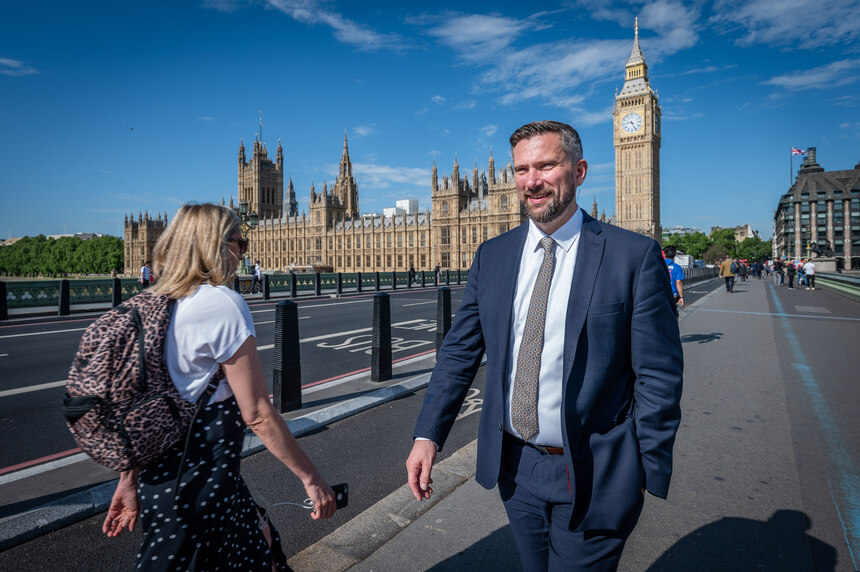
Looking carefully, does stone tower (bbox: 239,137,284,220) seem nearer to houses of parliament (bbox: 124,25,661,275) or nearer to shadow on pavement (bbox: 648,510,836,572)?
houses of parliament (bbox: 124,25,661,275)

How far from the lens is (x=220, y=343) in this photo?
169 centimetres

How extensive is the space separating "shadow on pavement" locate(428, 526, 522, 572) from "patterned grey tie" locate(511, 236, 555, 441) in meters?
1.22

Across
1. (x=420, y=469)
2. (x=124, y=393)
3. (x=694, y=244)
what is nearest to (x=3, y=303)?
(x=124, y=393)

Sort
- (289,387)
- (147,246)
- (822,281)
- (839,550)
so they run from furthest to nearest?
(147,246), (822,281), (289,387), (839,550)

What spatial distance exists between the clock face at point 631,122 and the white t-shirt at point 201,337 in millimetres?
95680

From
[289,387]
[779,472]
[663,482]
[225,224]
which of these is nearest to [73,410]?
[225,224]

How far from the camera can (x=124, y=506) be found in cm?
187

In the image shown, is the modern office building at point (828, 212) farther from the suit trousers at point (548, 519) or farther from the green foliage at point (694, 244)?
the suit trousers at point (548, 519)

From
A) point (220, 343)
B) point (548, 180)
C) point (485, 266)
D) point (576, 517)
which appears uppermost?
point (548, 180)

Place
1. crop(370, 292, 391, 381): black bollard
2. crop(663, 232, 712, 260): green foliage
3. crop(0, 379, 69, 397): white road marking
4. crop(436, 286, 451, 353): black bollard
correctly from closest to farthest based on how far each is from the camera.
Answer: crop(0, 379, 69, 397): white road marking
crop(370, 292, 391, 381): black bollard
crop(436, 286, 451, 353): black bollard
crop(663, 232, 712, 260): green foliage

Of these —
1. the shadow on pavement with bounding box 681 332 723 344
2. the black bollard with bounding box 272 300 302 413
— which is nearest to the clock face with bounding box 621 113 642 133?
the shadow on pavement with bounding box 681 332 723 344

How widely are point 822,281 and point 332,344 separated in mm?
35260

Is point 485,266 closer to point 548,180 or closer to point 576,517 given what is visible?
point 548,180

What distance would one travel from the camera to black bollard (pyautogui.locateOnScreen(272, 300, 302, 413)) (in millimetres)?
5457
